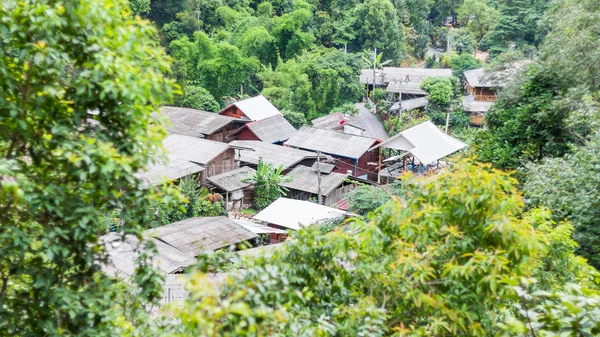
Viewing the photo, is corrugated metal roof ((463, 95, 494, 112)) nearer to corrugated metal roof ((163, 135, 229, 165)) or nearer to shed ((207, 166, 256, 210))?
shed ((207, 166, 256, 210))

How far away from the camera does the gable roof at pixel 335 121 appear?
1040 inches

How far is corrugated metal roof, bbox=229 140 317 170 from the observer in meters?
22.2

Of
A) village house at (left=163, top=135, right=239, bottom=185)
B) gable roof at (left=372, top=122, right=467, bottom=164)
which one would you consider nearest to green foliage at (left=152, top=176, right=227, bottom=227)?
village house at (left=163, top=135, right=239, bottom=185)

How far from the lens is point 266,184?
20.2 meters

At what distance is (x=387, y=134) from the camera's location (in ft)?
92.5

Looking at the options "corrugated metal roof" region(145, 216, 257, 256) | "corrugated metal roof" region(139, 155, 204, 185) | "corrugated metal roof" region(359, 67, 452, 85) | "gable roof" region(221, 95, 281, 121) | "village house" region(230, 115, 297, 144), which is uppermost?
"corrugated metal roof" region(359, 67, 452, 85)

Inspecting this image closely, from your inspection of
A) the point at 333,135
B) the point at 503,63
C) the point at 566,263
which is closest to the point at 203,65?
the point at 333,135

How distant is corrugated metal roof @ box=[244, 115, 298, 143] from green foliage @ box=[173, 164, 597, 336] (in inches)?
849

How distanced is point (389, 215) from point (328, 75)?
81.5 ft

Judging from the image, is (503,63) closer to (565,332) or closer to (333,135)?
(333,135)

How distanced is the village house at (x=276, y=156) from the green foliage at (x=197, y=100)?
247 inches

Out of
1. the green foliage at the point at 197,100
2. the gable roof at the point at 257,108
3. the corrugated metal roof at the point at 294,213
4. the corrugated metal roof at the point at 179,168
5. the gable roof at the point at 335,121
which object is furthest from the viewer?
the green foliage at the point at 197,100

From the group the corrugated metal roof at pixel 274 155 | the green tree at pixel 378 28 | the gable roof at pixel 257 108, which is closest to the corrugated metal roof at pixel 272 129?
the gable roof at pixel 257 108

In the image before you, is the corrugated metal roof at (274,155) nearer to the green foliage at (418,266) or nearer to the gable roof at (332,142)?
the gable roof at (332,142)
